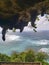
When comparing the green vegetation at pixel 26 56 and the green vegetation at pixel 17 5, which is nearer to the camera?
the green vegetation at pixel 17 5

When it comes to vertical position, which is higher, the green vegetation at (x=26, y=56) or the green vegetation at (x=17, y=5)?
the green vegetation at (x=17, y=5)

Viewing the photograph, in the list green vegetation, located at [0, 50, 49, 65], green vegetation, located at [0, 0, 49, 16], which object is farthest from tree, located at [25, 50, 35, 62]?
green vegetation, located at [0, 0, 49, 16]

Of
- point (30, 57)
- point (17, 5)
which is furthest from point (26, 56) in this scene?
point (17, 5)

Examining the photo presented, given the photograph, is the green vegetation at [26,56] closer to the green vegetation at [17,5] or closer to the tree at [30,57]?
the tree at [30,57]

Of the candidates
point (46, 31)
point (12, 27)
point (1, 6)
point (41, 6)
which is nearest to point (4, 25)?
Answer: point (12, 27)

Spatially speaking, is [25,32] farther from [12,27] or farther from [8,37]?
[12,27]

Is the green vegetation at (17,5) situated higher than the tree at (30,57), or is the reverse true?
the green vegetation at (17,5)

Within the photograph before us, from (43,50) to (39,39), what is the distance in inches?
14.4

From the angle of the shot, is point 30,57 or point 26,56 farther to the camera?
point 26,56

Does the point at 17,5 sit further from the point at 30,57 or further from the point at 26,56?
the point at 26,56

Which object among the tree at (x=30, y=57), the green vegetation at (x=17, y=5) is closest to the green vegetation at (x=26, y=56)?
the tree at (x=30, y=57)

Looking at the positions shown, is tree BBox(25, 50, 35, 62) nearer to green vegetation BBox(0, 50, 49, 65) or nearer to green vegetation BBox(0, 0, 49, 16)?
green vegetation BBox(0, 50, 49, 65)

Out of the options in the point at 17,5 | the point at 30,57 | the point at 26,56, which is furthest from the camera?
the point at 26,56

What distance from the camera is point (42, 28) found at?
5738 millimetres
